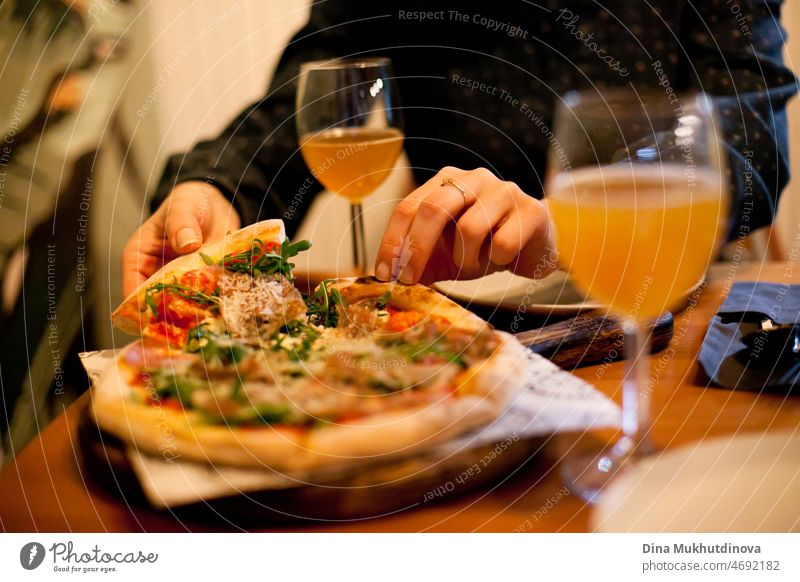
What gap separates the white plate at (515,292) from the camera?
19.1 inches

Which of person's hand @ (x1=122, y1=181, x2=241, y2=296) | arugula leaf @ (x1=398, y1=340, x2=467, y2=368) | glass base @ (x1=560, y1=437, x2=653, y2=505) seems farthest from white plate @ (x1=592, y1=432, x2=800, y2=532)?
person's hand @ (x1=122, y1=181, x2=241, y2=296)

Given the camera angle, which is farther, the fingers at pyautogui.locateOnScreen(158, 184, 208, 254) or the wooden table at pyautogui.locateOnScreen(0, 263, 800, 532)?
the fingers at pyautogui.locateOnScreen(158, 184, 208, 254)

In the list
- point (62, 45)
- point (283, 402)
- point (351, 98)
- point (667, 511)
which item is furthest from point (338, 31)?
point (667, 511)

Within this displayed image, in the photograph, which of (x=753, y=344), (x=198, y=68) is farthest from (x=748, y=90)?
(x=198, y=68)

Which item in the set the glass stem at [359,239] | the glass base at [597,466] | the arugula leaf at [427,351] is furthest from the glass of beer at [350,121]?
the glass base at [597,466]

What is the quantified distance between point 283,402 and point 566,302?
0.22 m

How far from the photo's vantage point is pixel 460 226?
1.55ft

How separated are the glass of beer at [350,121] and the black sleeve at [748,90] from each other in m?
0.24

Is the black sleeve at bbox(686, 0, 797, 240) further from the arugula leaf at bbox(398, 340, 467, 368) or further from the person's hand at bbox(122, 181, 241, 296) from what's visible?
the person's hand at bbox(122, 181, 241, 296)

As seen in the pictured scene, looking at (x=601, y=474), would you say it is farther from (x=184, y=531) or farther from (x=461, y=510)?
(x=184, y=531)

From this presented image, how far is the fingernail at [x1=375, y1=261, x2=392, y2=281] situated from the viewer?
19.1 inches

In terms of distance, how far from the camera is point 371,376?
42 cm

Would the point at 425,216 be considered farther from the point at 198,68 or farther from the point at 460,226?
the point at 198,68
